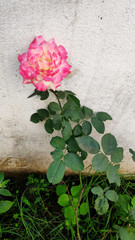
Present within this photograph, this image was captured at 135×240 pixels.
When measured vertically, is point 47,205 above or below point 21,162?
below

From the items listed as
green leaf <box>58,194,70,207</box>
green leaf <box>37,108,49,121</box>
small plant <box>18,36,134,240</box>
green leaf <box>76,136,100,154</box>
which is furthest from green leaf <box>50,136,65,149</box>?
green leaf <box>58,194,70,207</box>

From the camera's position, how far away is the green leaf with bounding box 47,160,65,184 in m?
0.91

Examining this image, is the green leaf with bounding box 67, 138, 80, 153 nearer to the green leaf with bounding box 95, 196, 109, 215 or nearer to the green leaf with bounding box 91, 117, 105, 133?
the green leaf with bounding box 91, 117, 105, 133

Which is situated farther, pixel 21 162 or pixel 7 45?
pixel 21 162

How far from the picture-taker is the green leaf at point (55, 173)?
91cm

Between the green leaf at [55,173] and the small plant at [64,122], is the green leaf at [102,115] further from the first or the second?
the green leaf at [55,173]

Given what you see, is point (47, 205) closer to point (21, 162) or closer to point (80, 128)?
point (21, 162)

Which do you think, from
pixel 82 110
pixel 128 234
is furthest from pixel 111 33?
pixel 128 234

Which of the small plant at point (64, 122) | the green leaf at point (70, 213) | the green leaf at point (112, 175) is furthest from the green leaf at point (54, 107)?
the green leaf at point (70, 213)

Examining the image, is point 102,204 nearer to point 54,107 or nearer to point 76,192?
point 76,192

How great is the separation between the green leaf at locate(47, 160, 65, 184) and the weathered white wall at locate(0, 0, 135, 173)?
394 mm

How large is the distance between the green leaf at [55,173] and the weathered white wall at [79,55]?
394 millimetres

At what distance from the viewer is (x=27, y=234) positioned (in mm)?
1310

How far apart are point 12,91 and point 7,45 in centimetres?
27
